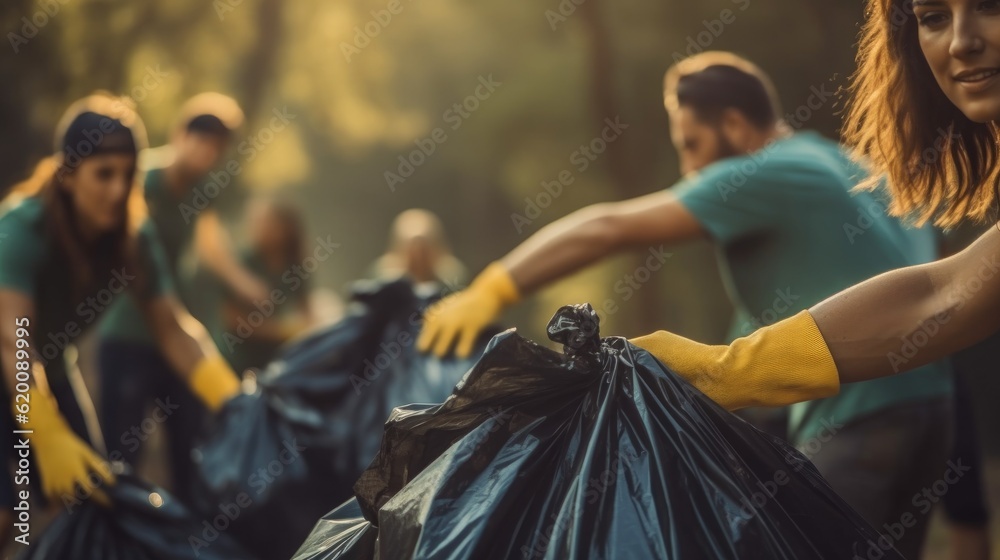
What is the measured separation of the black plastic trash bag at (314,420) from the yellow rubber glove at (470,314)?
0.18ft

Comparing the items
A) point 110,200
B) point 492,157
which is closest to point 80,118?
point 110,200

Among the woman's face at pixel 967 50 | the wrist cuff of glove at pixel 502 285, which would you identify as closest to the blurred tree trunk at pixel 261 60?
the wrist cuff of glove at pixel 502 285

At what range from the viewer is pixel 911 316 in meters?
2.01

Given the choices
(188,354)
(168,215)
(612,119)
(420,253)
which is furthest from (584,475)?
(612,119)

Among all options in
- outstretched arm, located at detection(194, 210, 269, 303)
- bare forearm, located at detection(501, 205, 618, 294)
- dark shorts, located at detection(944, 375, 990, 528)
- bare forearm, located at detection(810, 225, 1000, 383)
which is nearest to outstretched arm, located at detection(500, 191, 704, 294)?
bare forearm, located at detection(501, 205, 618, 294)

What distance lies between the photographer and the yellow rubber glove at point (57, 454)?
10.9 feet

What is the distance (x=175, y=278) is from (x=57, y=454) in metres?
2.80

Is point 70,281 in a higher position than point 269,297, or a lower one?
higher

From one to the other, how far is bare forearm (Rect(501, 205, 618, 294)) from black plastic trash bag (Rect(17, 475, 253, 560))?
3.78 feet

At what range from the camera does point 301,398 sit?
4.01 metres

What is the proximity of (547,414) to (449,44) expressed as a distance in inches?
508

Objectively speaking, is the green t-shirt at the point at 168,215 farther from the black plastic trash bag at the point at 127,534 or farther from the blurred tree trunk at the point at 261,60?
the blurred tree trunk at the point at 261,60

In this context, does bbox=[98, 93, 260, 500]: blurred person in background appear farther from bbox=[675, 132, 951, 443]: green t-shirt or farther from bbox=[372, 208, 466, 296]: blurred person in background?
bbox=[675, 132, 951, 443]: green t-shirt

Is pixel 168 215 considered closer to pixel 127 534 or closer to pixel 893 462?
pixel 127 534
